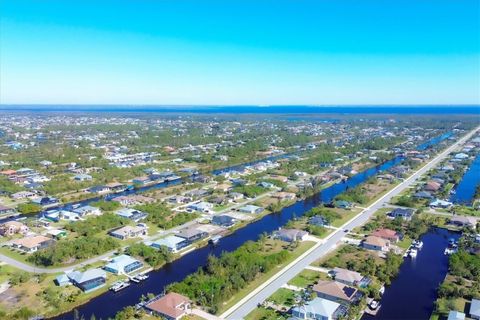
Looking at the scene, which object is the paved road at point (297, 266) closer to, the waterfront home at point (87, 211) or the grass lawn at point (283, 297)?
the grass lawn at point (283, 297)

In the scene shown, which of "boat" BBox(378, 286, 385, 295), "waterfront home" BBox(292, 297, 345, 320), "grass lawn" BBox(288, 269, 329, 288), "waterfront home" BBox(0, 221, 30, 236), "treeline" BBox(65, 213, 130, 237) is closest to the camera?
"waterfront home" BBox(292, 297, 345, 320)

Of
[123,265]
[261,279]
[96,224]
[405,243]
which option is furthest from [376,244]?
[96,224]

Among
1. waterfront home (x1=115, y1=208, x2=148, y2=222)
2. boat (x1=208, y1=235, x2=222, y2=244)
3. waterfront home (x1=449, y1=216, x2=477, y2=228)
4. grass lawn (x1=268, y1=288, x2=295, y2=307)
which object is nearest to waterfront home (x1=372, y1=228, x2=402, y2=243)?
waterfront home (x1=449, y1=216, x2=477, y2=228)

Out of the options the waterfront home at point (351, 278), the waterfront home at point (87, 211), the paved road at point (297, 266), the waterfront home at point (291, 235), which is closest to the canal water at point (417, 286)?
the waterfront home at point (351, 278)

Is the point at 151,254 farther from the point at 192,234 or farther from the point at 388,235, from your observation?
the point at 388,235

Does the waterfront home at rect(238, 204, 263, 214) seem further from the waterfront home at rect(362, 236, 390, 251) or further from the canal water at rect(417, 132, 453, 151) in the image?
the canal water at rect(417, 132, 453, 151)
